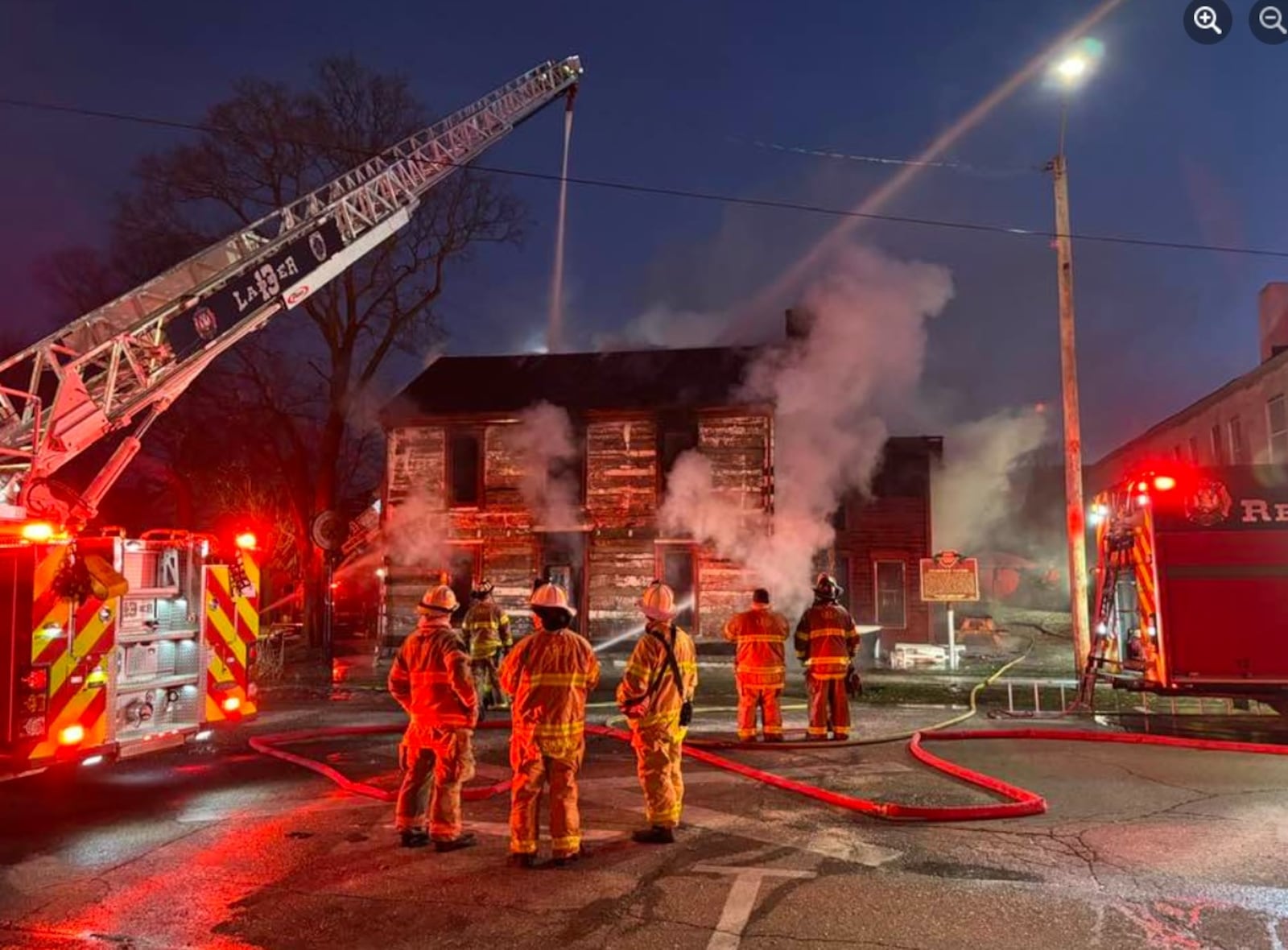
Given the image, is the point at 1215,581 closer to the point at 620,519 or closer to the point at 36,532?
the point at 36,532

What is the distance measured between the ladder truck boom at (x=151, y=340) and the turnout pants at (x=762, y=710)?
6.25 meters

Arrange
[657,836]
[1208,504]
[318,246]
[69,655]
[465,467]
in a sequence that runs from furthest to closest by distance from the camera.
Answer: [465,467], [318,246], [1208,504], [69,655], [657,836]

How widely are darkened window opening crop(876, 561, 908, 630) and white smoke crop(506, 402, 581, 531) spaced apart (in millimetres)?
7506

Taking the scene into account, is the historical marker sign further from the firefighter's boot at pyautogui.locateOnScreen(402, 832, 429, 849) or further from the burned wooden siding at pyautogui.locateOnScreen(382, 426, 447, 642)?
the firefighter's boot at pyautogui.locateOnScreen(402, 832, 429, 849)

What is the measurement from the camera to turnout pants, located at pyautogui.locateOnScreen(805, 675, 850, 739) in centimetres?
886

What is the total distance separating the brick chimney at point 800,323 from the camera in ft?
53.7

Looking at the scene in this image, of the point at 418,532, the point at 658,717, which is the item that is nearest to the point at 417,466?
the point at 418,532

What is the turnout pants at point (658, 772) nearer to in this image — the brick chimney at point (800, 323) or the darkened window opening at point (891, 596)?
the brick chimney at point (800, 323)

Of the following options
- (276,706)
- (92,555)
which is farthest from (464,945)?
(276,706)

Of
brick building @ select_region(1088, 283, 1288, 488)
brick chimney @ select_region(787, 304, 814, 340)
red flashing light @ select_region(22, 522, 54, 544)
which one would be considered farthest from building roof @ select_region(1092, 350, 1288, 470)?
red flashing light @ select_region(22, 522, 54, 544)

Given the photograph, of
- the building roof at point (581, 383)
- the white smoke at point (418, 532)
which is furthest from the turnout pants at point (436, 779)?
the white smoke at point (418, 532)

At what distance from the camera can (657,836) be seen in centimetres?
555

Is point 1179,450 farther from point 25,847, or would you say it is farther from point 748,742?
point 25,847

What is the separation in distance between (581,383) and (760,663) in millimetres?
12458
